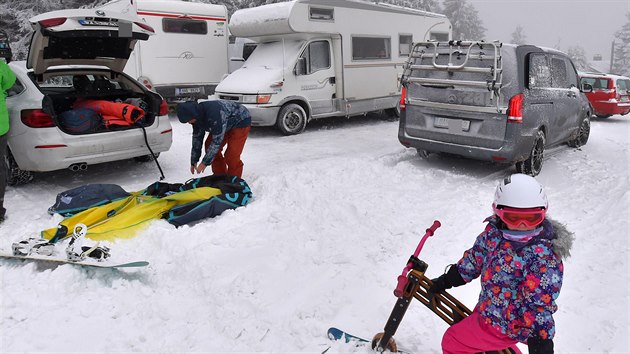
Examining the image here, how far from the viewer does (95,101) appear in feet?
22.6

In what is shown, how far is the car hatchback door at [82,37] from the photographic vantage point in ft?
18.7

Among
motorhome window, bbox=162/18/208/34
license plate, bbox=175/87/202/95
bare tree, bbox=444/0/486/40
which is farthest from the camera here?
bare tree, bbox=444/0/486/40

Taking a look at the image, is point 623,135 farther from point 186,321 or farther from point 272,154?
point 186,321

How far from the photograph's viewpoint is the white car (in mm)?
5934

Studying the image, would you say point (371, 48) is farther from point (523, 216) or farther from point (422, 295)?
point (523, 216)

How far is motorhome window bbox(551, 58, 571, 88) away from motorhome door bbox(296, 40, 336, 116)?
487cm

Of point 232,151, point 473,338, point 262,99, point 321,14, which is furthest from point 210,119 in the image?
point 321,14

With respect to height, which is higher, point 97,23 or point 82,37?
point 97,23

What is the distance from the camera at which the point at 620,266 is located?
178 inches

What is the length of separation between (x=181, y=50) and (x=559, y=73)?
909 cm

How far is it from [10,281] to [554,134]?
744 cm

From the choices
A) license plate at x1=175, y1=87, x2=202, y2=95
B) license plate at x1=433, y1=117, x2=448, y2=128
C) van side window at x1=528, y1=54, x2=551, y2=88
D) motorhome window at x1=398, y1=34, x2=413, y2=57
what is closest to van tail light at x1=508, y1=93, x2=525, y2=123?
van side window at x1=528, y1=54, x2=551, y2=88

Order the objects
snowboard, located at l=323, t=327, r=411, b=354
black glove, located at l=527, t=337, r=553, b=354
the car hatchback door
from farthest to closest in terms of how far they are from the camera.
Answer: the car hatchback door < snowboard, located at l=323, t=327, r=411, b=354 < black glove, located at l=527, t=337, r=553, b=354

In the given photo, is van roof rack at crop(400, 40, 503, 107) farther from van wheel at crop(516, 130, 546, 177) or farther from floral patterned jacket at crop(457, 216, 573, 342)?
floral patterned jacket at crop(457, 216, 573, 342)
